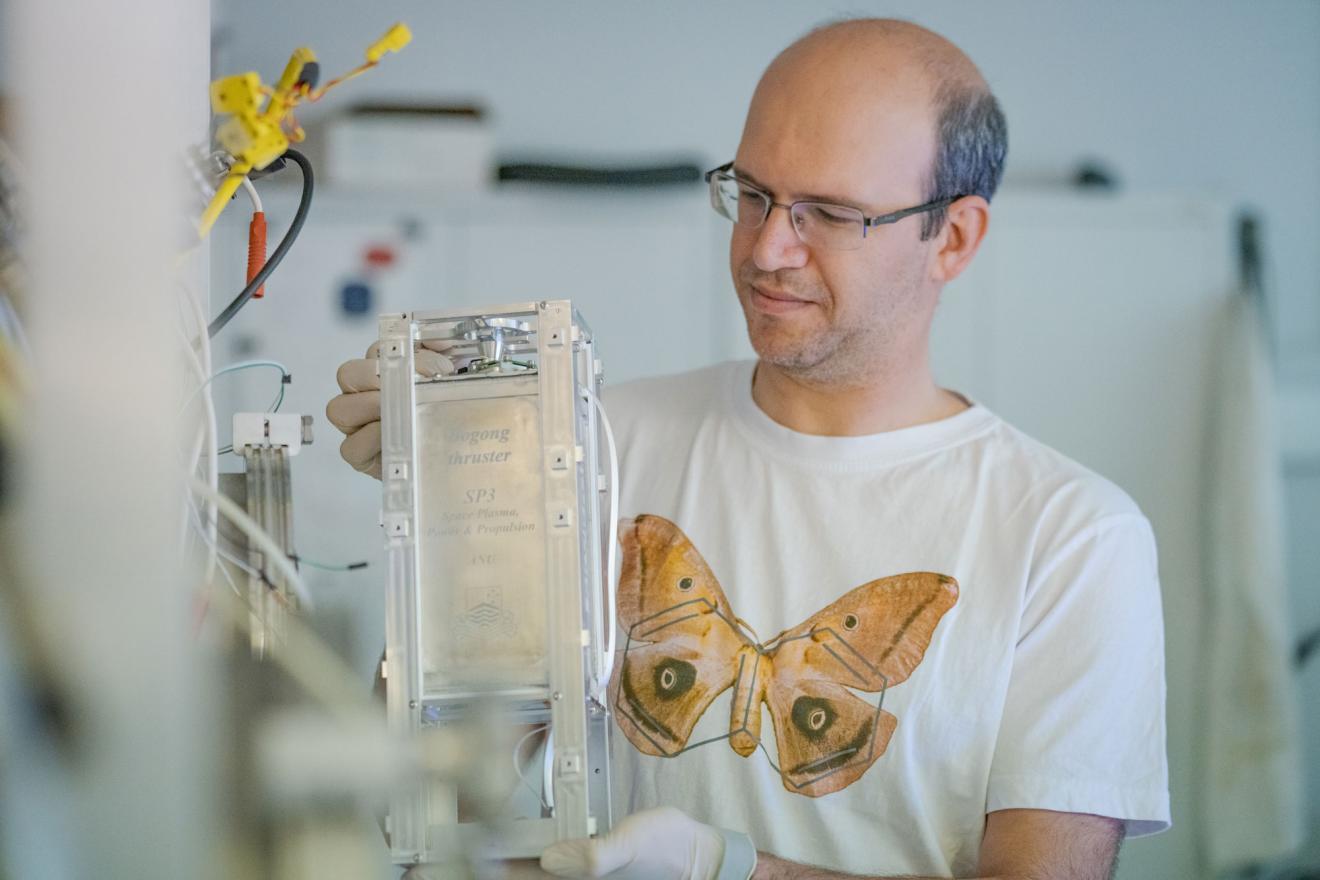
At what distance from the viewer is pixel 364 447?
98 cm

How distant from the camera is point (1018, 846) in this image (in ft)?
3.63

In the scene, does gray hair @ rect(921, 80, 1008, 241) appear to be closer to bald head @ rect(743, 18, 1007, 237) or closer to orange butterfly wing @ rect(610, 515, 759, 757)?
bald head @ rect(743, 18, 1007, 237)

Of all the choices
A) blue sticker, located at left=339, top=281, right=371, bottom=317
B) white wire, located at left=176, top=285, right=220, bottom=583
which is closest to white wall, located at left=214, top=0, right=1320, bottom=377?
blue sticker, located at left=339, top=281, right=371, bottom=317

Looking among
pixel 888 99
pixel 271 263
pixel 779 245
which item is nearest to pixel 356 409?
pixel 271 263

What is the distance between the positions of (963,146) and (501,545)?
0.83m

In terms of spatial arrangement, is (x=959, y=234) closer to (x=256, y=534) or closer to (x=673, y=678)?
(x=673, y=678)

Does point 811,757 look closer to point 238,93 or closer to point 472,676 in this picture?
point 472,676

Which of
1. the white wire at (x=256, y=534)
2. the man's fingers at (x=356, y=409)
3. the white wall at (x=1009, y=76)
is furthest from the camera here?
the white wall at (x=1009, y=76)

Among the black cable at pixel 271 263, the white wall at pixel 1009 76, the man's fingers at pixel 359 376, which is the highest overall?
the white wall at pixel 1009 76

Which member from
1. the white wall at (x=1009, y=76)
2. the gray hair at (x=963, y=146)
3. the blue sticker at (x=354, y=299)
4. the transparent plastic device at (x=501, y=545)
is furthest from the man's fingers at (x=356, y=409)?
the white wall at (x=1009, y=76)

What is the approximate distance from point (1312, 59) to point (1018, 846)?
2677 millimetres

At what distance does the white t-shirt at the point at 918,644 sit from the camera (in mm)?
1161

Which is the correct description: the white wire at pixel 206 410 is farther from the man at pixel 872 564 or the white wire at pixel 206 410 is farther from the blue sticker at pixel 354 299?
the blue sticker at pixel 354 299

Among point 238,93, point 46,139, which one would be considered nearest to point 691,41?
point 238,93
